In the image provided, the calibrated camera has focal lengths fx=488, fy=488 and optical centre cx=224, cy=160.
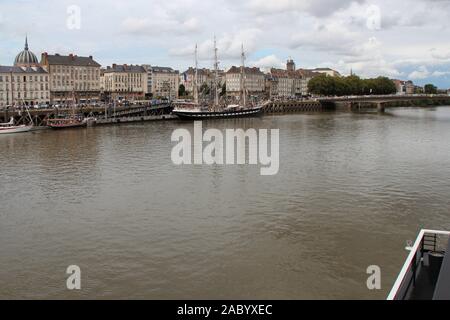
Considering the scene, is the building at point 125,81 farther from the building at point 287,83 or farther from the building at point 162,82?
the building at point 287,83

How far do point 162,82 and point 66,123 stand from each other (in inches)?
2940

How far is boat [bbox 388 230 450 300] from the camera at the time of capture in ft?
24.6

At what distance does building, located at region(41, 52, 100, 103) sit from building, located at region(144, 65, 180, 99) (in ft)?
73.5

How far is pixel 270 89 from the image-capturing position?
470 feet

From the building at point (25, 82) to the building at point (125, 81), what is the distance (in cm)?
2490

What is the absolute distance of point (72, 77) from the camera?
9306 centimetres

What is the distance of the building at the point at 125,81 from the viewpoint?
11150 centimetres

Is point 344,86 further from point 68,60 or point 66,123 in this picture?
point 66,123

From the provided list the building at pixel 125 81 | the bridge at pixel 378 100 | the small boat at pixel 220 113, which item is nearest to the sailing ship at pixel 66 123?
the small boat at pixel 220 113

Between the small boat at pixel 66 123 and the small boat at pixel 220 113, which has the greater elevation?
the small boat at pixel 220 113

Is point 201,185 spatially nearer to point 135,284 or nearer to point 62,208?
point 62,208

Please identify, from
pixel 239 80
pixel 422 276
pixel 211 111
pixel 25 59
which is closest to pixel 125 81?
pixel 25 59
